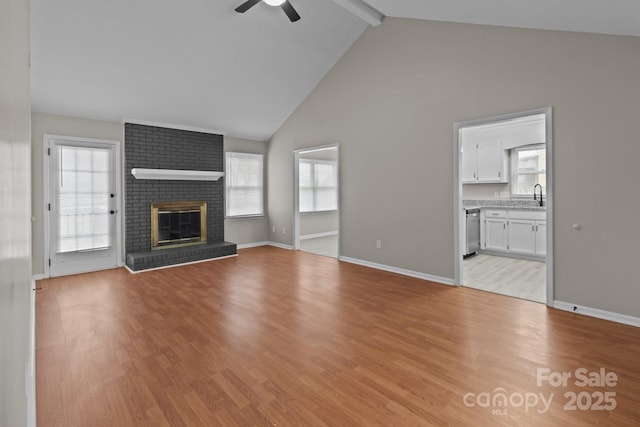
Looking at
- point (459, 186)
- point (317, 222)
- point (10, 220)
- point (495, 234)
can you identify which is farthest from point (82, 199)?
point (495, 234)

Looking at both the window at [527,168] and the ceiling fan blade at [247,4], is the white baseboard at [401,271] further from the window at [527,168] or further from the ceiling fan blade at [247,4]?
the ceiling fan blade at [247,4]

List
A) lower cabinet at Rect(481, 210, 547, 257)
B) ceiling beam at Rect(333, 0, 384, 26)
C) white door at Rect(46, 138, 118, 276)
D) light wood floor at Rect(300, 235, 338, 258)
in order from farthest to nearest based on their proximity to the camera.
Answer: light wood floor at Rect(300, 235, 338, 258), lower cabinet at Rect(481, 210, 547, 257), white door at Rect(46, 138, 118, 276), ceiling beam at Rect(333, 0, 384, 26)

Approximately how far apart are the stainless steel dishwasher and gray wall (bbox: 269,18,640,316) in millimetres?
1923

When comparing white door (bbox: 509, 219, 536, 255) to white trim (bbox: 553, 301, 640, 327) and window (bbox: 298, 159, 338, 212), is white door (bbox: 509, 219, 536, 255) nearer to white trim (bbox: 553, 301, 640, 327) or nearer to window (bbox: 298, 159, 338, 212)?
white trim (bbox: 553, 301, 640, 327)

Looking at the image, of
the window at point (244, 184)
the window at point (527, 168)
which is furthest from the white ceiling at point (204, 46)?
the window at point (527, 168)

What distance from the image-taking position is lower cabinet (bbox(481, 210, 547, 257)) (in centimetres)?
541

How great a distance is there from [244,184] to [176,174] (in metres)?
1.67

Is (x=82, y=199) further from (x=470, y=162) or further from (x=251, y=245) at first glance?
(x=470, y=162)

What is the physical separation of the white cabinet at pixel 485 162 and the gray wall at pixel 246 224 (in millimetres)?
4499

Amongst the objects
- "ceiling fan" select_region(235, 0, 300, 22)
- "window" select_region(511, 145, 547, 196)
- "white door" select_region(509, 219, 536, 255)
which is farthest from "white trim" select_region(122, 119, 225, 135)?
"window" select_region(511, 145, 547, 196)

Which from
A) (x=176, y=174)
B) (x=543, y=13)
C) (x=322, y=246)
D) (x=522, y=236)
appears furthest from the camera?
(x=322, y=246)

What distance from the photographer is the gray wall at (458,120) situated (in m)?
3.04

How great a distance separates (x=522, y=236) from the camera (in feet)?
18.4

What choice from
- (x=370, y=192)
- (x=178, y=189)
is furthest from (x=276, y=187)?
(x=370, y=192)
